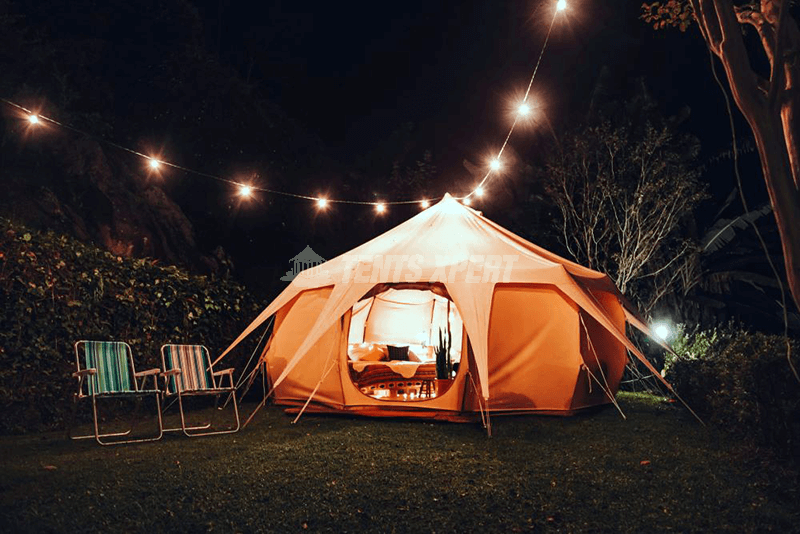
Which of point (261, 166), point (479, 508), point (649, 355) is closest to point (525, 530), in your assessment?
point (479, 508)

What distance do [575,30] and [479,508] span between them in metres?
16.2

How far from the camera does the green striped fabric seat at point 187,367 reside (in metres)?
5.82

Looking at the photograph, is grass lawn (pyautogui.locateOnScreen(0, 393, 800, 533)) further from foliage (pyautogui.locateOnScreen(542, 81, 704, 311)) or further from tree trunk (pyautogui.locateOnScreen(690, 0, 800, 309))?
foliage (pyautogui.locateOnScreen(542, 81, 704, 311))

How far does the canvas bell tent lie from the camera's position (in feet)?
19.8

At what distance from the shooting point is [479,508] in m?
3.27

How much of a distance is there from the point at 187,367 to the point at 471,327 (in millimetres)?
2677

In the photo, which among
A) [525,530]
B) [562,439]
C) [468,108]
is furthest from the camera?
[468,108]

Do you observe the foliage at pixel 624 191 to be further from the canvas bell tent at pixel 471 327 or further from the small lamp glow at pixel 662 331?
the canvas bell tent at pixel 471 327

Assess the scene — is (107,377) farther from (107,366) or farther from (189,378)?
(189,378)

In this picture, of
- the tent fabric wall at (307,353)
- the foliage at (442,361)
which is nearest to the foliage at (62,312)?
the tent fabric wall at (307,353)

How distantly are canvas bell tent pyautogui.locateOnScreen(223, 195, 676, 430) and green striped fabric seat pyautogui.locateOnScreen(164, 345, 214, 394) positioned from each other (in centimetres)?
83

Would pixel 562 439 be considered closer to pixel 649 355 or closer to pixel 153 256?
pixel 649 355

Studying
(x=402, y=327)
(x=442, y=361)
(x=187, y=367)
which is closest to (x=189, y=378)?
(x=187, y=367)

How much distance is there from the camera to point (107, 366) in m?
5.29
